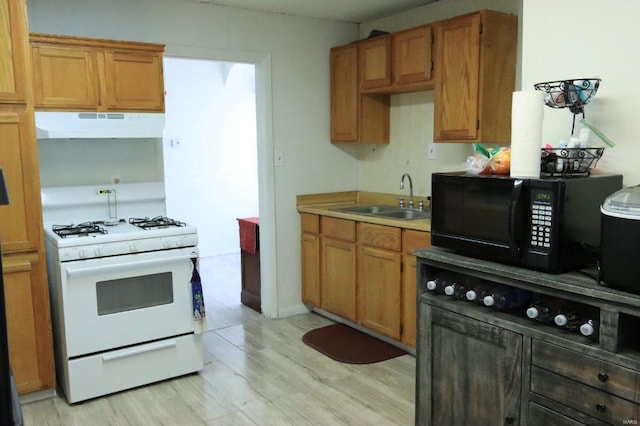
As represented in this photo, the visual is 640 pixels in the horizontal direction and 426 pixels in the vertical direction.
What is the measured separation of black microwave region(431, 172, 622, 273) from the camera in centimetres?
168

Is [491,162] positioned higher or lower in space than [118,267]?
higher

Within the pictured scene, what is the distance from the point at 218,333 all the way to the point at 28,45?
2265 mm

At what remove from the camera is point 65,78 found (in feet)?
10.1

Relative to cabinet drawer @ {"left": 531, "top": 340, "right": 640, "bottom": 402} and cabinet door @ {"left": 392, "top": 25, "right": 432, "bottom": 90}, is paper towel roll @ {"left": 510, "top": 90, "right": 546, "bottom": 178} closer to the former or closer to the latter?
cabinet drawer @ {"left": 531, "top": 340, "right": 640, "bottom": 402}

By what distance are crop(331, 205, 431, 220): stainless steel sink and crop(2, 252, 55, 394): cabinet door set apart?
2.05m

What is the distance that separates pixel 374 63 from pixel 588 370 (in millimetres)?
2800

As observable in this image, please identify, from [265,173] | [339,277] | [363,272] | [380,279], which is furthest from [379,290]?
[265,173]

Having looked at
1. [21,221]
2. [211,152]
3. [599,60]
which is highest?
[599,60]

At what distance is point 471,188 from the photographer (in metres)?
1.97

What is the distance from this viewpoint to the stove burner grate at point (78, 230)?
293 cm

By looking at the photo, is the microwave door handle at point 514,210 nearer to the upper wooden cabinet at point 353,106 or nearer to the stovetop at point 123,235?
the stovetop at point 123,235

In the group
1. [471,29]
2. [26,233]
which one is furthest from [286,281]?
[471,29]

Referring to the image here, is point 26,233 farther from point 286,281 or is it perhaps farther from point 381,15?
point 381,15

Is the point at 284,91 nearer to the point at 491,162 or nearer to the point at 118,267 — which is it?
the point at 118,267
